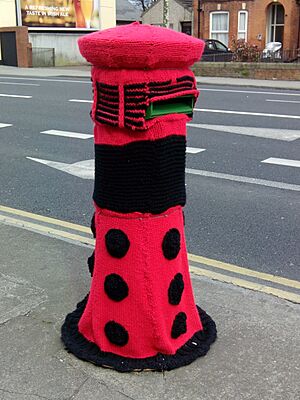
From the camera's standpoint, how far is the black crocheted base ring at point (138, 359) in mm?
2848

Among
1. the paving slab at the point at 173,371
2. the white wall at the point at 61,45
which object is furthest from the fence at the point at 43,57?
the paving slab at the point at 173,371

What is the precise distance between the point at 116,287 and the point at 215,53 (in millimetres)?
27732

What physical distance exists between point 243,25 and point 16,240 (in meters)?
32.9

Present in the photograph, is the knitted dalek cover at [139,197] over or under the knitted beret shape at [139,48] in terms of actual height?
under

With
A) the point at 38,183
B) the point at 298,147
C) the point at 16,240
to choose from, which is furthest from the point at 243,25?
the point at 16,240

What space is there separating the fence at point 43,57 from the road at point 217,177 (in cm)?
1930

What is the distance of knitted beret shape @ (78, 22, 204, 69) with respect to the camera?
8.34 ft

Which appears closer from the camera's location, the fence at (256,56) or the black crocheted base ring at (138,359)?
the black crocheted base ring at (138,359)

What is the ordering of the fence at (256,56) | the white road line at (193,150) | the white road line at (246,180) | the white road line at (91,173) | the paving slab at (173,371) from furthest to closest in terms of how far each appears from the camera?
the fence at (256,56) → the white road line at (193,150) → the white road line at (91,173) → the white road line at (246,180) → the paving slab at (173,371)

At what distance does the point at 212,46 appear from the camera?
29797mm

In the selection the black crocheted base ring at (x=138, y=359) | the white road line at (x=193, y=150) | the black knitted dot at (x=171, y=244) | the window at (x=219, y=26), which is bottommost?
the black crocheted base ring at (x=138, y=359)

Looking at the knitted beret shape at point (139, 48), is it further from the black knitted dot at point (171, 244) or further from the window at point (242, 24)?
the window at point (242, 24)

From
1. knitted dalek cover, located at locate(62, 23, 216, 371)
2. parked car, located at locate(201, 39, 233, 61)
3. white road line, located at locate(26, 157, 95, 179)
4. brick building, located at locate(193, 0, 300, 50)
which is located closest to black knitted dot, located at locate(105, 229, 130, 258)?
knitted dalek cover, located at locate(62, 23, 216, 371)

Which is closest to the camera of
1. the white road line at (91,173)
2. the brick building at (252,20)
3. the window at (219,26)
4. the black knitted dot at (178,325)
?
the black knitted dot at (178,325)
